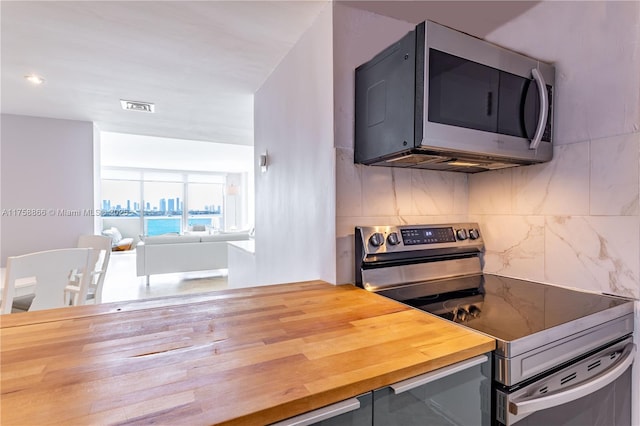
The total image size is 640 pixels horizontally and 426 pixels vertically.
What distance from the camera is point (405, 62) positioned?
42.0 inches

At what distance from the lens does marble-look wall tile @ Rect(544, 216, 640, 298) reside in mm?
1096

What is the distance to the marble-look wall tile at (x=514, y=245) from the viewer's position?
139 cm

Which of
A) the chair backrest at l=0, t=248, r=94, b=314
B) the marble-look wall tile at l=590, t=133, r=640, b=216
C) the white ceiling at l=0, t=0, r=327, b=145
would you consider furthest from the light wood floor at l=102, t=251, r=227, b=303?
the marble-look wall tile at l=590, t=133, r=640, b=216

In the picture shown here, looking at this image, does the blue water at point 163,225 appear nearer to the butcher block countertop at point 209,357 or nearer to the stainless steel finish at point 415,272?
the butcher block countertop at point 209,357

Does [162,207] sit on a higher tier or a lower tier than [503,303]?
higher

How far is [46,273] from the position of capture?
5.74 feet

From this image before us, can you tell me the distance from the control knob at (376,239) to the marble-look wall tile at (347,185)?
126 millimetres

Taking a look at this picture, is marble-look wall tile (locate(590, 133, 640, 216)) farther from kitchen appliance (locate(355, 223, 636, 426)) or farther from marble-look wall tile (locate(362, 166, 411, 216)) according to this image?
marble-look wall tile (locate(362, 166, 411, 216))

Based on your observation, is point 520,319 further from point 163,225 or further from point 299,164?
point 163,225

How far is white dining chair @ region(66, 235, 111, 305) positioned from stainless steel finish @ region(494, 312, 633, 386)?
229cm

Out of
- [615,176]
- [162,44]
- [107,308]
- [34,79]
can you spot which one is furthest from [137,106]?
[615,176]

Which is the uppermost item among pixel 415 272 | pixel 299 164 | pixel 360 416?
pixel 299 164

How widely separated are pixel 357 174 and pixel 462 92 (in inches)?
19.7

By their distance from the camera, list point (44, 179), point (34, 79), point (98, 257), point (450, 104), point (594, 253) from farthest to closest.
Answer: point (44, 179), point (98, 257), point (34, 79), point (594, 253), point (450, 104)
